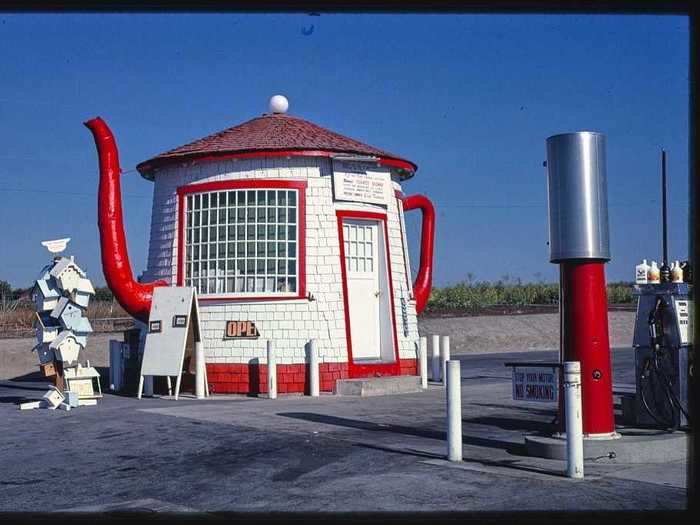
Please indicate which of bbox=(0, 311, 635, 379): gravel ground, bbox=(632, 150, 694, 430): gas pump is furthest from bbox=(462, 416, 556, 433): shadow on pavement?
bbox=(0, 311, 635, 379): gravel ground

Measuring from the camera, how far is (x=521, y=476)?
8.82 meters

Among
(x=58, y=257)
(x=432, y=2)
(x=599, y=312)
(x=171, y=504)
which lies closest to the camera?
(x=432, y=2)

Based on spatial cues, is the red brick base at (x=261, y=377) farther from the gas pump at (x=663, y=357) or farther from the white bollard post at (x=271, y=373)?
the gas pump at (x=663, y=357)

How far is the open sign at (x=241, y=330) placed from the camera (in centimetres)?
1762

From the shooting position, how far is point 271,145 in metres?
17.9

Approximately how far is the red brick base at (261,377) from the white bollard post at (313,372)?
0.86ft

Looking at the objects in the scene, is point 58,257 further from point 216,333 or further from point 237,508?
point 237,508

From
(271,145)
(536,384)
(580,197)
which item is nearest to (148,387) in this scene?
(271,145)

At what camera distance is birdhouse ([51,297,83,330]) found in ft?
52.0

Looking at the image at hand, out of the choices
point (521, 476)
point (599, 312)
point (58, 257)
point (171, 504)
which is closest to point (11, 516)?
point (171, 504)

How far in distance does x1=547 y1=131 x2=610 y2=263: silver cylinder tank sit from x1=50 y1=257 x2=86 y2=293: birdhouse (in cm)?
869

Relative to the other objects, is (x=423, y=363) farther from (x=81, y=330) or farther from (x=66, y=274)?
(x=66, y=274)

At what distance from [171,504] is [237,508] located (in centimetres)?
61

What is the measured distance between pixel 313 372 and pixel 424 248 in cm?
568
